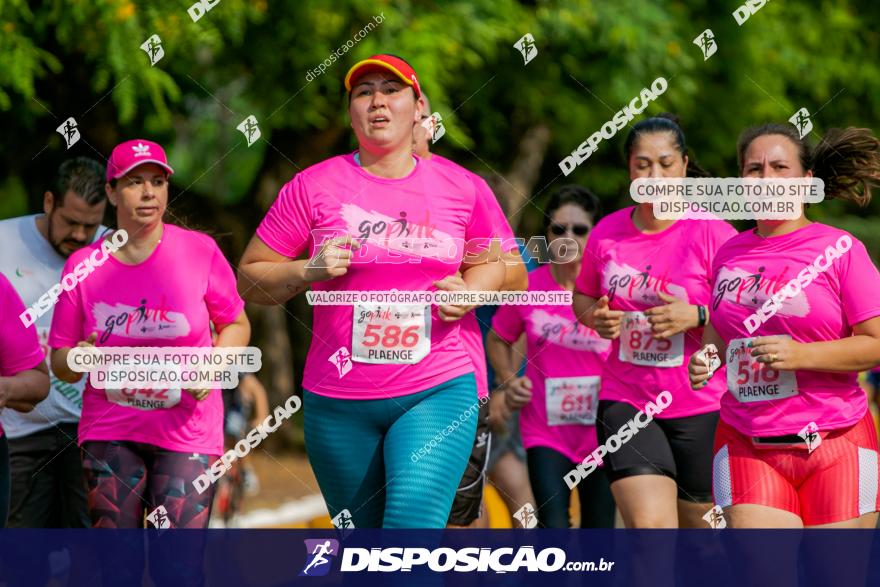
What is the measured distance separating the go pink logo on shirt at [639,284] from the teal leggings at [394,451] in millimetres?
1174

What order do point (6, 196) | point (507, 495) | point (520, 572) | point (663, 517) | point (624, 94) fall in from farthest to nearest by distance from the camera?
point (6, 196)
point (624, 94)
point (507, 495)
point (663, 517)
point (520, 572)

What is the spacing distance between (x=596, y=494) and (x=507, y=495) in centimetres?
96

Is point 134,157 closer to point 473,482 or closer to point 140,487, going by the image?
point 140,487

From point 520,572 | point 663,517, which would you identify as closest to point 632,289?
point 663,517

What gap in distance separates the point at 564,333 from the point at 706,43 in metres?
5.63

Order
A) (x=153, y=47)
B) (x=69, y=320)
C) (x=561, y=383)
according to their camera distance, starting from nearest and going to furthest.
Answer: (x=69, y=320)
(x=561, y=383)
(x=153, y=47)

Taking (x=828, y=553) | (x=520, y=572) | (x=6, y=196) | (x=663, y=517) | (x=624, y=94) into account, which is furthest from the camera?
(x=6, y=196)

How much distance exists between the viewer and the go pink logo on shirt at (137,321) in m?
5.72

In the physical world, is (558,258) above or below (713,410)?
above

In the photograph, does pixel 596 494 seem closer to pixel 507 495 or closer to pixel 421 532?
pixel 507 495

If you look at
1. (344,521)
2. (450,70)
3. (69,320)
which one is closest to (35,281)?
(69,320)

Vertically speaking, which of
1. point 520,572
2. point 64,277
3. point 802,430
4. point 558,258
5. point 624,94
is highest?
point 624,94

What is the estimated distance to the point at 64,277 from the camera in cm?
580

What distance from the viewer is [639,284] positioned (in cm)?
629
